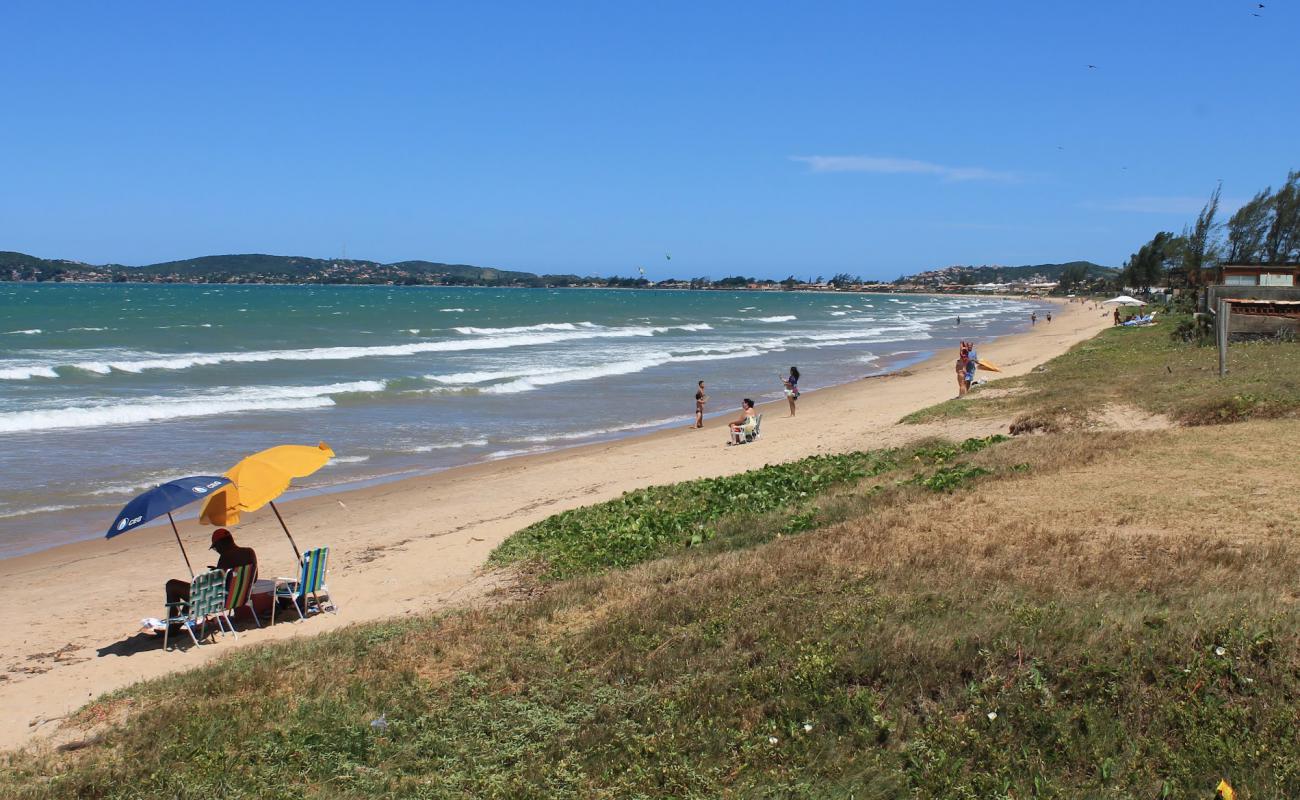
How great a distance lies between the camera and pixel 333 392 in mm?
29906

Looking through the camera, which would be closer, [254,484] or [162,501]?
[162,501]

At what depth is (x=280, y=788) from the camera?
5344 millimetres

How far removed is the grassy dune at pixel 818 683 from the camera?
5059 mm

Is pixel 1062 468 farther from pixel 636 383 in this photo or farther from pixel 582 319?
pixel 582 319

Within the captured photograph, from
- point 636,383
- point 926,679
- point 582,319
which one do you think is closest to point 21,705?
point 926,679

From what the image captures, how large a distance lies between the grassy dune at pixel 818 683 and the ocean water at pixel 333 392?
8.95 meters

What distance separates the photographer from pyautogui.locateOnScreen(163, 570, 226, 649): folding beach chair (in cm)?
903

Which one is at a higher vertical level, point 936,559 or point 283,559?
point 936,559

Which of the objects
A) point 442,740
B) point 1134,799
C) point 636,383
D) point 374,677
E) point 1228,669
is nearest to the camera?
point 1134,799

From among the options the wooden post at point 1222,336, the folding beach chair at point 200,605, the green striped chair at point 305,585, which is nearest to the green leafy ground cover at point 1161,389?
the wooden post at point 1222,336

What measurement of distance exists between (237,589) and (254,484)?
0.94 meters

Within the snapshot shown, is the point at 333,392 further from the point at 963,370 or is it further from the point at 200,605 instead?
the point at 200,605

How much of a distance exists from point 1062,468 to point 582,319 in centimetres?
7818

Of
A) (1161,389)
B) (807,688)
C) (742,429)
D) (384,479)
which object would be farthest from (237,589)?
Answer: (1161,389)
